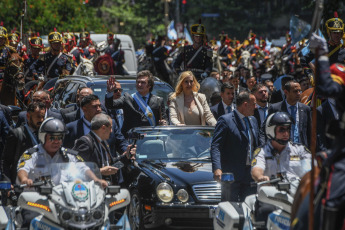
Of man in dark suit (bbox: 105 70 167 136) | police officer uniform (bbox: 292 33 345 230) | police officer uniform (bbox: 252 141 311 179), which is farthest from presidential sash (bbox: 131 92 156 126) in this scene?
police officer uniform (bbox: 292 33 345 230)

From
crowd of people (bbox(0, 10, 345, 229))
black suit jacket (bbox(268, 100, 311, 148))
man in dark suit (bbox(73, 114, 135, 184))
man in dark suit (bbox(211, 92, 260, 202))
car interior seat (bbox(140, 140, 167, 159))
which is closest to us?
crowd of people (bbox(0, 10, 345, 229))

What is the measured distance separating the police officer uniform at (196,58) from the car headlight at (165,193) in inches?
287

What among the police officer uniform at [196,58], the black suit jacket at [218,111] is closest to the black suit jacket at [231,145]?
the black suit jacket at [218,111]

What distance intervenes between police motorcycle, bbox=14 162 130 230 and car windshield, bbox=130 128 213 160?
3.76 metres

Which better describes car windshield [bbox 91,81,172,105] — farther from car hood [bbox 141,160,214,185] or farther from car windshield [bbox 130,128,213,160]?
car hood [bbox 141,160,214,185]

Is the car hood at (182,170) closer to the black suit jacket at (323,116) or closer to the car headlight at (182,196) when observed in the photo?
the car headlight at (182,196)

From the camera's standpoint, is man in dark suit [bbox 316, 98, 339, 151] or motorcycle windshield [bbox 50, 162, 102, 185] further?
man in dark suit [bbox 316, 98, 339, 151]

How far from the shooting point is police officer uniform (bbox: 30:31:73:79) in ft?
65.3

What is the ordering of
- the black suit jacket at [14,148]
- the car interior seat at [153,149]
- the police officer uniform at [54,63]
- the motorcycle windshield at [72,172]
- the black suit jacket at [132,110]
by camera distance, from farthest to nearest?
1. the police officer uniform at [54,63]
2. the black suit jacket at [132,110]
3. the car interior seat at [153,149]
4. the black suit jacket at [14,148]
5. the motorcycle windshield at [72,172]

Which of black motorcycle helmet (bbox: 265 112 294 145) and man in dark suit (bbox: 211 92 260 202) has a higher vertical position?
black motorcycle helmet (bbox: 265 112 294 145)

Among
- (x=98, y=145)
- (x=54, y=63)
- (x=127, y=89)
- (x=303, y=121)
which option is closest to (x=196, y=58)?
(x=127, y=89)

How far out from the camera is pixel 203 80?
17.7 m

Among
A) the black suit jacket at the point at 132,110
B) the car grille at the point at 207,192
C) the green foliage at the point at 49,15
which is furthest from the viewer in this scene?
the green foliage at the point at 49,15

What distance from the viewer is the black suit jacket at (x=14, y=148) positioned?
381 inches
